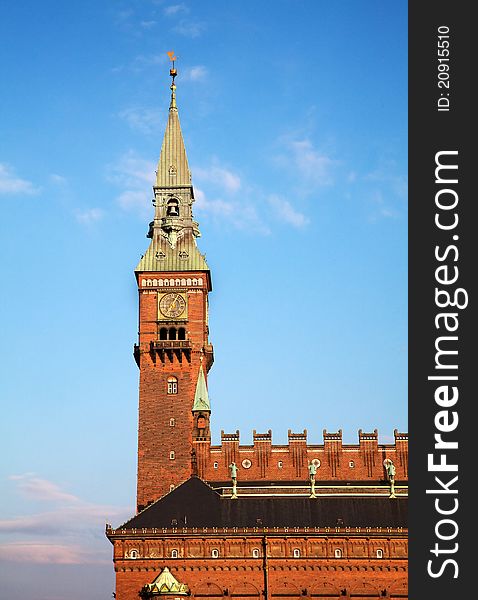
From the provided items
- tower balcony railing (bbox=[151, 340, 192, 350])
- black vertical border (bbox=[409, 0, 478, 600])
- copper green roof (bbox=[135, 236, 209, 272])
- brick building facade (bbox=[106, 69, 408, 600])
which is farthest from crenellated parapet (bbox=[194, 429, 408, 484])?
black vertical border (bbox=[409, 0, 478, 600])

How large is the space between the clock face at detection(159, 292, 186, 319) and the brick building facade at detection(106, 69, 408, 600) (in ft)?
0.29

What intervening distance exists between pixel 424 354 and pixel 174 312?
61.3m

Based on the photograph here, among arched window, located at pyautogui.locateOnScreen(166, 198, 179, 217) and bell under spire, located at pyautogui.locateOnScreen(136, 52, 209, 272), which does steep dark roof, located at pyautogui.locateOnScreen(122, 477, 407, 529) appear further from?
arched window, located at pyautogui.locateOnScreen(166, 198, 179, 217)

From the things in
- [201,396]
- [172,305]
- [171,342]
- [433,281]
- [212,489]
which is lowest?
[433,281]

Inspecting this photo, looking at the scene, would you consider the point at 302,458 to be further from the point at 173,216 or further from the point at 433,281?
the point at 433,281

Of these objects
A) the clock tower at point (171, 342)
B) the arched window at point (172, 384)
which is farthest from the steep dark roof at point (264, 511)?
the arched window at point (172, 384)

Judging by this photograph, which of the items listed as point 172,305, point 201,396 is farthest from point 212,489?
point 172,305

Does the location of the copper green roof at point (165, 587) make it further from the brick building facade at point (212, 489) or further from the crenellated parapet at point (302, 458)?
the crenellated parapet at point (302, 458)

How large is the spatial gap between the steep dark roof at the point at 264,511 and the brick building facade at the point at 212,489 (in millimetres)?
90

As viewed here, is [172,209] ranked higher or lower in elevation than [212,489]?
higher

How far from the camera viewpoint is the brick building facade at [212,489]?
7494cm

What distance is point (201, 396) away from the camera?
86.5m

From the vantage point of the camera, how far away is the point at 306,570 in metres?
75.1

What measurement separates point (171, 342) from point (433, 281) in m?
59.2
